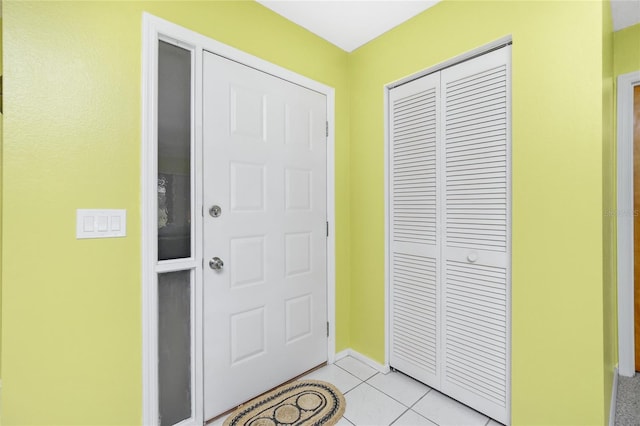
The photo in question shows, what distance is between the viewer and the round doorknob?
63.5 inches

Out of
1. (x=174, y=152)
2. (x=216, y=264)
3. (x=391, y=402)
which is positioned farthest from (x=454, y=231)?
(x=174, y=152)

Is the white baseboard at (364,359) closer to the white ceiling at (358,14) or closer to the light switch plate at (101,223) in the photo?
the light switch plate at (101,223)

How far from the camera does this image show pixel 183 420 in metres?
1.54

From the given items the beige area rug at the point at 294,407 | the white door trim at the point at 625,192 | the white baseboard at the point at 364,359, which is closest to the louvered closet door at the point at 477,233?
the white baseboard at the point at 364,359

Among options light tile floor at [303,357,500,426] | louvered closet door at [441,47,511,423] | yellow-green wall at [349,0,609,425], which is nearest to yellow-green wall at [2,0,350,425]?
light tile floor at [303,357,500,426]

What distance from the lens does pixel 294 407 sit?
5.60 feet

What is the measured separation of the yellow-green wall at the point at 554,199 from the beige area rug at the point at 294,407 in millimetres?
979

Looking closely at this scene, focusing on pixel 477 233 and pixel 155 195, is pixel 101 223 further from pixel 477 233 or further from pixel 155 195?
pixel 477 233

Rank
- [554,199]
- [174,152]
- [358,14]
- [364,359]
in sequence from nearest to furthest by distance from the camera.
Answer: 1. [554,199]
2. [174,152]
3. [358,14]
4. [364,359]

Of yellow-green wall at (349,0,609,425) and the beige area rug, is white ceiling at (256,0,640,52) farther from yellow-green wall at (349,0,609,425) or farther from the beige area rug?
the beige area rug

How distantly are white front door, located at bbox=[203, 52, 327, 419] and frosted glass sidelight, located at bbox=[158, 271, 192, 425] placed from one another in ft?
0.32

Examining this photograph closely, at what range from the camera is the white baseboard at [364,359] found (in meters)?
2.11

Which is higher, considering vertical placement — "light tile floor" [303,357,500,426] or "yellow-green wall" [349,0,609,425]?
"yellow-green wall" [349,0,609,425]

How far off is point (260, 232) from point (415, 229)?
3.40 feet
